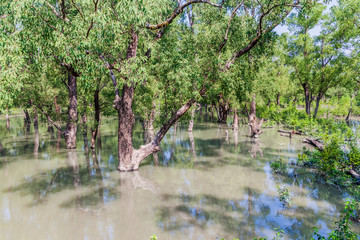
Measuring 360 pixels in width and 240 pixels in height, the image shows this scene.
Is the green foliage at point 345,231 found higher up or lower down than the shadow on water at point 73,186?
higher up

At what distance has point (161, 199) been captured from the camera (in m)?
11.0

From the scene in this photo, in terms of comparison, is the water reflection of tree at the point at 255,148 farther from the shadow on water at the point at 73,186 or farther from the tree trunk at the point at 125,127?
the shadow on water at the point at 73,186

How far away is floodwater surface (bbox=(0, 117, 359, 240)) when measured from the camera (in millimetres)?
8359

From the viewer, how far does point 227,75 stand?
14945mm

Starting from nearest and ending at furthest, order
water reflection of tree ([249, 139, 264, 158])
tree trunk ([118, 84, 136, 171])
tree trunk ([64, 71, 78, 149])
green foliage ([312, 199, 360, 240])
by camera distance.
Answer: green foliage ([312, 199, 360, 240])
tree trunk ([118, 84, 136, 171])
water reflection of tree ([249, 139, 264, 158])
tree trunk ([64, 71, 78, 149])

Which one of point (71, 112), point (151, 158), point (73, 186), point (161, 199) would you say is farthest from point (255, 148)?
point (71, 112)

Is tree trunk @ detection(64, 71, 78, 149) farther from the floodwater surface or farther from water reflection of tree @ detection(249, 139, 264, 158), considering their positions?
water reflection of tree @ detection(249, 139, 264, 158)

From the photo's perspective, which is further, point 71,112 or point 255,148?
point 255,148

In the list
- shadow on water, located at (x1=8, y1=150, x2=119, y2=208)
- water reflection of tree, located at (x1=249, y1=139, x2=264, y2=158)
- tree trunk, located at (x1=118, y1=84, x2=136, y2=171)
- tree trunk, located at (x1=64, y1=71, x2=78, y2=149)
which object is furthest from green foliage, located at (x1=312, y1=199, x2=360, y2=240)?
tree trunk, located at (x1=64, y1=71, x2=78, y2=149)

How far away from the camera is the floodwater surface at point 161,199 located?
8.36 m

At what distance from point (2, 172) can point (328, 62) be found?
123 ft

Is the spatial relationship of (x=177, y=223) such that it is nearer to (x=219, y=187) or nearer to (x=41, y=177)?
(x=219, y=187)

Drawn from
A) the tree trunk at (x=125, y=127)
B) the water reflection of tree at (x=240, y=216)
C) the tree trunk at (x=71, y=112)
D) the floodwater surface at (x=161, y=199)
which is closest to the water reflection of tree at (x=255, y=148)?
the floodwater surface at (x=161, y=199)

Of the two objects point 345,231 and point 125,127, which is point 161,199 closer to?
point 125,127
